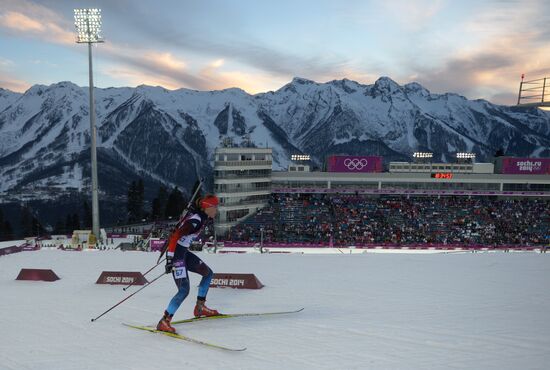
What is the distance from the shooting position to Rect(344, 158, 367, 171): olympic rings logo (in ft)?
213

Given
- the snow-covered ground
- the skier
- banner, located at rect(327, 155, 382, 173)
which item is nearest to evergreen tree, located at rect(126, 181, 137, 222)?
banner, located at rect(327, 155, 382, 173)

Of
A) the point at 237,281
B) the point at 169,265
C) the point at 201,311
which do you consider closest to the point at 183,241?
the point at 169,265

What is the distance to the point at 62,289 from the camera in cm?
1266

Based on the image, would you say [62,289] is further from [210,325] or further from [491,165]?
[491,165]

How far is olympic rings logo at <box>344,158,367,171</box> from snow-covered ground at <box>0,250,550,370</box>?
1979 inches

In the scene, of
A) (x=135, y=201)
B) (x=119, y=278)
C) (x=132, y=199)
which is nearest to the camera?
(x=119, y=278)

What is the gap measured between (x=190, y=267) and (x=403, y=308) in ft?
17.2

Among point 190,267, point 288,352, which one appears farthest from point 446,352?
point 190,267

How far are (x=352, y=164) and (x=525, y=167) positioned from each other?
29.8 m

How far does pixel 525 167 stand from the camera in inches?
2616

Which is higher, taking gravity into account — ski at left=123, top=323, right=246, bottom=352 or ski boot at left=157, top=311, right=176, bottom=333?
ski boot at left=157, top=311, right=176, bottom=333

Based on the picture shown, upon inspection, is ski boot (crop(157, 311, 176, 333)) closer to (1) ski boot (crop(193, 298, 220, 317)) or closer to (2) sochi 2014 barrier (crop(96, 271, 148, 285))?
(1) ski boot (crop(193, 298, 220, 317))

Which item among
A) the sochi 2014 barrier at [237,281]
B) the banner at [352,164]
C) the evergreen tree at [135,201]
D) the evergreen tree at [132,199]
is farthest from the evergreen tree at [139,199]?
the sochi 2014 barrier at [237,281]

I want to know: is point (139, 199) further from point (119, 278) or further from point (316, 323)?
point (316, 323)
